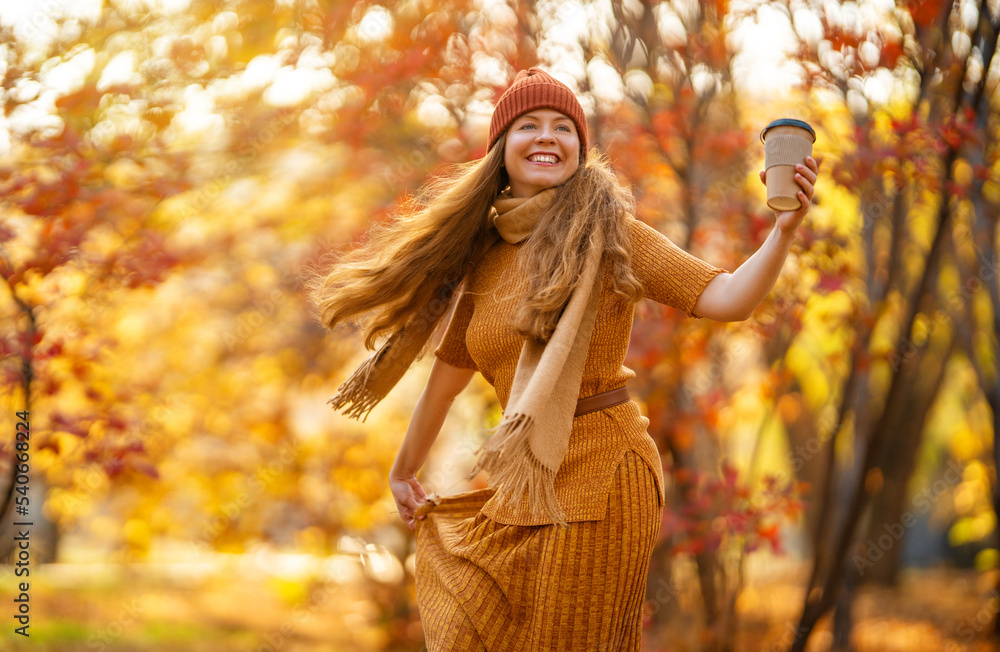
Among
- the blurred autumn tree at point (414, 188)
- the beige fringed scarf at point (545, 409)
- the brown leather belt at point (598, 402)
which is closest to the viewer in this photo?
the beige fringed scarf at point (545, 409)

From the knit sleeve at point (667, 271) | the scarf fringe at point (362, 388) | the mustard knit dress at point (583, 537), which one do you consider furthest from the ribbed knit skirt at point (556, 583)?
the scarf fringe at point (362, 388)

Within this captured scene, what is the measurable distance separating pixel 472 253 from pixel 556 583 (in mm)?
944

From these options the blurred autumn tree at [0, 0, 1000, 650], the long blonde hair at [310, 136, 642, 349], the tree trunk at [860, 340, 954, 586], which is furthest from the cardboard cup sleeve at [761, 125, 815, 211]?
the tree trunk at [860, 340, 954, 586]

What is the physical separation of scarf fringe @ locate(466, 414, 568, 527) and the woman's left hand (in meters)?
0.67

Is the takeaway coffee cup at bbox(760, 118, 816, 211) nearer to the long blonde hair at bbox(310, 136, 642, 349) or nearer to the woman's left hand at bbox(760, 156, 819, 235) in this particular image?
the woman's left hand at bbox(760, 156, 819, 235)

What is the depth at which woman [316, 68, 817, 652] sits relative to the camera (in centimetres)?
196

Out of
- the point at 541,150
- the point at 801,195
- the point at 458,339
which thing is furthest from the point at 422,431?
the point at 801,195

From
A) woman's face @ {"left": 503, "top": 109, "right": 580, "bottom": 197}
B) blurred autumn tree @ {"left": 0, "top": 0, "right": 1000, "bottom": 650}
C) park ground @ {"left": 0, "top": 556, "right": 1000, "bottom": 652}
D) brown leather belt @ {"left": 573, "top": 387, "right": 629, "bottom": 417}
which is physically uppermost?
woman's face @ {"left": 503, "top": 109, "right": 580, "bottom": 197}

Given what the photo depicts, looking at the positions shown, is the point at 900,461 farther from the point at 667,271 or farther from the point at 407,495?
the point at 667,271

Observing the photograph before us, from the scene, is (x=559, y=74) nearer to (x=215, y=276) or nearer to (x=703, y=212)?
(x=703, y=212)

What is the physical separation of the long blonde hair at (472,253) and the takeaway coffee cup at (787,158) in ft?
1.23

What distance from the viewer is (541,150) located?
2291mm

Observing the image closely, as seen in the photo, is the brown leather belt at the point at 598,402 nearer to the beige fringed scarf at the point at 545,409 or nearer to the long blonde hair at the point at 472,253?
the beige fringed scarf at the point at 545,409

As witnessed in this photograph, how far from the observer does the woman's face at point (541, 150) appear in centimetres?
228
